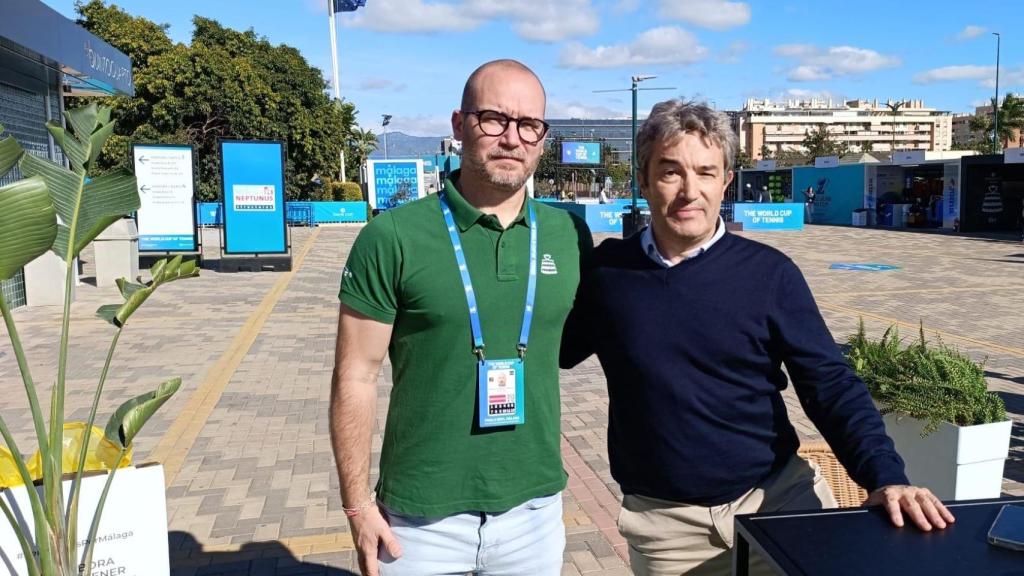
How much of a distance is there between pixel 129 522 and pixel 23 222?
1.07 m

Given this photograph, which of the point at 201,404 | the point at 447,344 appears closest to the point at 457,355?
the point at 447,344

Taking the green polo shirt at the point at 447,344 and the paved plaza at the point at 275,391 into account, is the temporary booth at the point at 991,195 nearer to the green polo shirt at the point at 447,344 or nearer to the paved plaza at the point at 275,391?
the paved plaza at the point at 275,391

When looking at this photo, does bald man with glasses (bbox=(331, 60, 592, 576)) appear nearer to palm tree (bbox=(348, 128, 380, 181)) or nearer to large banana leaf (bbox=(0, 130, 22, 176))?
large banana leaf (bbox=(0, 130, 22, 176))

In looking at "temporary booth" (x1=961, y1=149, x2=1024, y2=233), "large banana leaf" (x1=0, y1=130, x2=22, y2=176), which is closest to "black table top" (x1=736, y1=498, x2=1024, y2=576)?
"large banana leaf" (x1=0, y1=130, x2=22, y2=176)

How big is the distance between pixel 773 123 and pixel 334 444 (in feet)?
518

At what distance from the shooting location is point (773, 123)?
149 m

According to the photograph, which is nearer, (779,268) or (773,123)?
(779,268)

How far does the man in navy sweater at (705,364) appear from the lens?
6.51 ft

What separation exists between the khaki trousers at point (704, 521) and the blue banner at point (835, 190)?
34.2 m

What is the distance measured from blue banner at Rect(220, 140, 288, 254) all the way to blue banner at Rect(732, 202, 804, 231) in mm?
18832

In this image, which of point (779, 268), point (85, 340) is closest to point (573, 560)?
point (779, 268)

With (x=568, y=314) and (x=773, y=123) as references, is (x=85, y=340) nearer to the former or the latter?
(x=568, y=314)

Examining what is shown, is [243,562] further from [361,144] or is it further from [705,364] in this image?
[361,144]

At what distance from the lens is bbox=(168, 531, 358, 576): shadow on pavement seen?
139 inches
